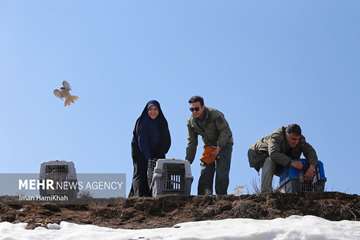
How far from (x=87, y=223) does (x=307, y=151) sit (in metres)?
3.18

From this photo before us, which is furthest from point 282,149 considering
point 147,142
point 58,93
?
point 58,93

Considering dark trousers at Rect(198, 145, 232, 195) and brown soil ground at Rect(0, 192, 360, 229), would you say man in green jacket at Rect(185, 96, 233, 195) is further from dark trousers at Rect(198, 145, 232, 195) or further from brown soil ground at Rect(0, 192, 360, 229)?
brown soil ground at Rect(0, 192, 360, 229)

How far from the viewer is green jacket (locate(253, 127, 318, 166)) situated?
31.3 ft

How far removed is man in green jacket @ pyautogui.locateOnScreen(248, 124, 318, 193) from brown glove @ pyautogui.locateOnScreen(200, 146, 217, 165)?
1.57 ft

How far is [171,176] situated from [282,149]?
1.49 meters

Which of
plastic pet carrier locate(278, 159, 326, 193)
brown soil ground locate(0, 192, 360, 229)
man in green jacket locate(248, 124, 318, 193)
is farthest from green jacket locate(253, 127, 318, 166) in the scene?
brown soil ground locate(0, 192, 360, 229)

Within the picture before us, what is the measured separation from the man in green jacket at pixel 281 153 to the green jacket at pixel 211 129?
1.50 feet

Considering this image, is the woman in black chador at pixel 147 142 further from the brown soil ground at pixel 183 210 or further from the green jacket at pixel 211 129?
the brown soil ground at pixel 183 210

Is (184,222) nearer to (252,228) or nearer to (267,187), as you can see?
(252,228)

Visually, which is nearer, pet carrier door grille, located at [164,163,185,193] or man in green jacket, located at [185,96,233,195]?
pet carrier door grille, located at [164,163,185,193]

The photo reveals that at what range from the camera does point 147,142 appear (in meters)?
10.2

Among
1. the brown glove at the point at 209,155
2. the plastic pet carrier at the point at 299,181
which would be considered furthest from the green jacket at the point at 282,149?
the brown glove at the point at 209,155

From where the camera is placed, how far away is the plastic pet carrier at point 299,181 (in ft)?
31.2

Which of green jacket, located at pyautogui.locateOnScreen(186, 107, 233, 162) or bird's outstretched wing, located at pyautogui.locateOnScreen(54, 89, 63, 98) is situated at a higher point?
bird's outstretched wing, located at pyautogui.locateOnScreen(54, 89, 63, 98)
